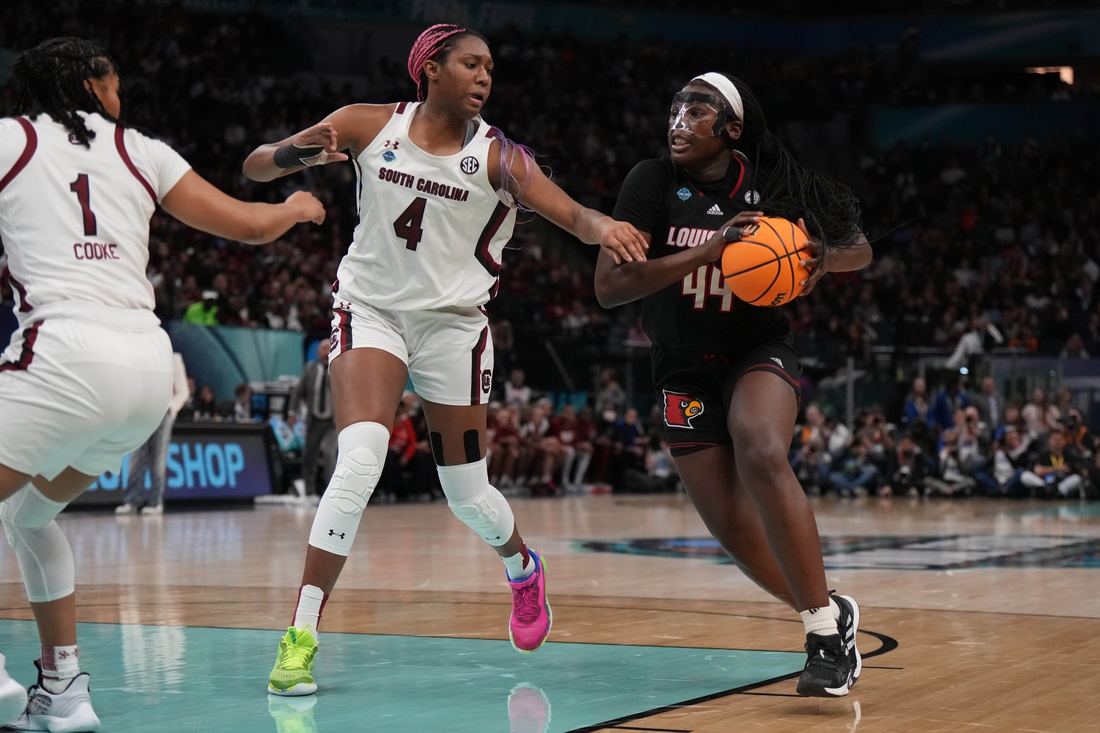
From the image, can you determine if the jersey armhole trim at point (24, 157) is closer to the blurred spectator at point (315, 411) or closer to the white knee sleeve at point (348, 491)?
the white knee sleeve at point (348, 491)

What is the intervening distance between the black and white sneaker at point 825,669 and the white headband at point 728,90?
1.89m

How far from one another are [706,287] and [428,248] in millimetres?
1034

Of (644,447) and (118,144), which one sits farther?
(644,447)

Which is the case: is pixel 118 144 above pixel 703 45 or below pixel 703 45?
below

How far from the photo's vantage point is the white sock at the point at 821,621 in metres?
4.35

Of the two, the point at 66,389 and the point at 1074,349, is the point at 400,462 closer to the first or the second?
the point at 1074,349

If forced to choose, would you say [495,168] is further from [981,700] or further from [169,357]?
[981,700]

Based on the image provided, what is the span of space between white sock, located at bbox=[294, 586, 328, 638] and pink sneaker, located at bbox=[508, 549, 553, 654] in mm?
887

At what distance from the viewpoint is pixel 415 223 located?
4.86 metres

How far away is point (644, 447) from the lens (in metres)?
20.2

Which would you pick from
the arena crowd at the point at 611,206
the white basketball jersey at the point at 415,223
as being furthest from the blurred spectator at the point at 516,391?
the white basketball jersey at the point at 415,223

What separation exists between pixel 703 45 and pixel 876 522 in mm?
20686

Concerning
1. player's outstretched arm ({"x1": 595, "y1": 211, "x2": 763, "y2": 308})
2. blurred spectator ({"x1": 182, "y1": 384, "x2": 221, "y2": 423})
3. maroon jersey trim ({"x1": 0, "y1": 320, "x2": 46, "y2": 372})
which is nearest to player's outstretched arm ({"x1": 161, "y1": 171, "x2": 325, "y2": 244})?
maroon jersey trim ({"x1": 0, "y1": 320, "x2": 46, "y2": 372})

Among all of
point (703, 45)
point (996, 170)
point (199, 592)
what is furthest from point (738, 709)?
point (703, 45)
